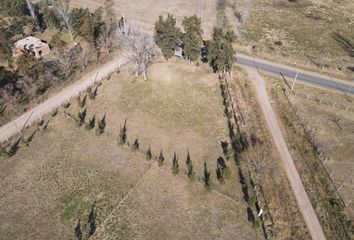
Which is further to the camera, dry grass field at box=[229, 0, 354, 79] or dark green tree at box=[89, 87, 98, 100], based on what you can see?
dry grass field at box=[229, 0, 354, 79]

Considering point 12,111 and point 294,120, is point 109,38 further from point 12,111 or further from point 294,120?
point 294,120

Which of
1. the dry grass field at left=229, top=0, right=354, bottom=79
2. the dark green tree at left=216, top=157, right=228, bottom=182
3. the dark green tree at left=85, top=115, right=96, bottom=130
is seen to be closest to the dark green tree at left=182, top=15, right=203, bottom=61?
the dry grass field at left=229, top=0, right=354, bottom=79

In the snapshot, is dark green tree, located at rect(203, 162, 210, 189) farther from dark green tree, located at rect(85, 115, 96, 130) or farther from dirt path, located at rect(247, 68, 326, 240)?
dark green tree, located at rect(85, 115, 96, 130)

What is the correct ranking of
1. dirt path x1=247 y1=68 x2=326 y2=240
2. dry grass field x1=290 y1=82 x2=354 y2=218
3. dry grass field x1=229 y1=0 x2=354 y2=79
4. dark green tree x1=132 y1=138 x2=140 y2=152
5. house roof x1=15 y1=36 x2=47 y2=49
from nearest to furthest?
dirt path x1=247 y1=68 x2=326 y2=240, dry grass field x1=290 y1=82 x2=354 y2=218, dark green tree x1=132 y1=138 x2=140 y2=152, house roof x1=15 y1=36 x2=47 y2=49, dry grass field x1=229 y1=0 x2=354 y2=79

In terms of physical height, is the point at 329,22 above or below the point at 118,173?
above

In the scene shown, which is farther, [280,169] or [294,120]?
[294,120]

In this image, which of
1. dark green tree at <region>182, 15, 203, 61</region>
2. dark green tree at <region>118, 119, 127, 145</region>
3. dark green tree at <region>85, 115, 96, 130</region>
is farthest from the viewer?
dark green tree at <region>182, 15, 203, 61</region>

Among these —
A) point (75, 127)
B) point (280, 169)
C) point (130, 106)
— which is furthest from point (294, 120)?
point (75, 127)
